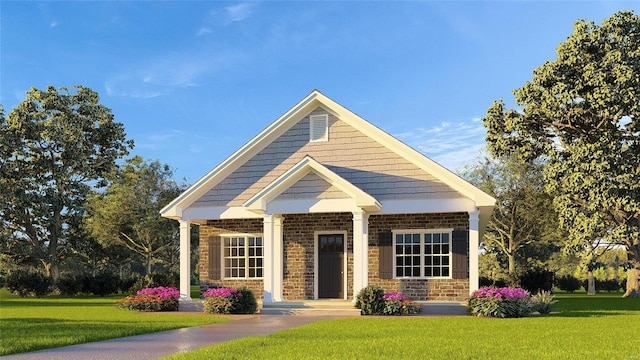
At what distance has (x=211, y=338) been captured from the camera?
12.0m

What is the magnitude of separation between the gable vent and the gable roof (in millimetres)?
311

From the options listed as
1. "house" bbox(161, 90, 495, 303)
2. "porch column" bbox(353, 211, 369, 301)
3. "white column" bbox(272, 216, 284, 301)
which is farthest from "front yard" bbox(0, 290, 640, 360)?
"house" bbox(161, 90, 495, 303)

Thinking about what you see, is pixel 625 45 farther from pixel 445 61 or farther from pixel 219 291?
pixel 219 291

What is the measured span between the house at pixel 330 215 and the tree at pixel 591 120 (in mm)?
7844

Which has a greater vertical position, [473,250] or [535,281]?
[473,250]

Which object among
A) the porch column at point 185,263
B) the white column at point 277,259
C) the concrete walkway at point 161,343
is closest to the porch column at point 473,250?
the concrete walkway at point 161,343

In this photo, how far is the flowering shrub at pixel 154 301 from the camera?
19938mm

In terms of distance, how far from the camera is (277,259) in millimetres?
20016

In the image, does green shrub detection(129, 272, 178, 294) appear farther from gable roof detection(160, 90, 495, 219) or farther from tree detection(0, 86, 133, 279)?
tree detection(0, 86, 133, 279)

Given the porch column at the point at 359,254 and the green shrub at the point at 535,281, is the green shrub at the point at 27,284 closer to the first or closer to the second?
the porch column at the point at 359,254

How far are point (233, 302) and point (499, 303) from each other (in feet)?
25.7

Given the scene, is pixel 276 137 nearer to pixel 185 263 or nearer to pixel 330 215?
pixel 330 215

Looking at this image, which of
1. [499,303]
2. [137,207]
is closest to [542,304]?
[499,303]

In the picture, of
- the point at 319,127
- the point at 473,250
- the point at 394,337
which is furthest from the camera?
the point at 319,127
